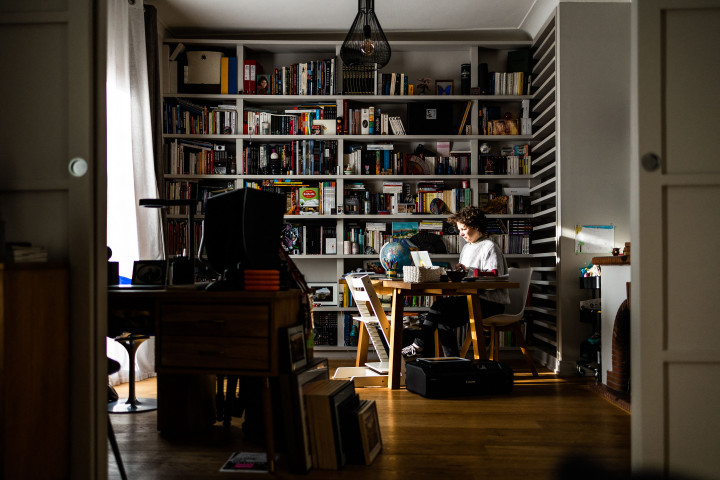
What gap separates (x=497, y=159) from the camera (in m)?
4.93

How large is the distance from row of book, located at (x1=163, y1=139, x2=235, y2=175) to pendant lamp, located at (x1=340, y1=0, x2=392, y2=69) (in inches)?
74.4

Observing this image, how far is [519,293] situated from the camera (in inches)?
163

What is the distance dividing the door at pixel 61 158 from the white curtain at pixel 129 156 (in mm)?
2128

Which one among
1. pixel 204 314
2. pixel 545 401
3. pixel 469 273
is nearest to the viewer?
pixel 204 314

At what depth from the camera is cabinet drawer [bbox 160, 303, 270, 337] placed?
1939 millimetres

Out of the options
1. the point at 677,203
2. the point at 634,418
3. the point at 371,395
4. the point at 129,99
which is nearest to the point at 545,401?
the point at 371,395

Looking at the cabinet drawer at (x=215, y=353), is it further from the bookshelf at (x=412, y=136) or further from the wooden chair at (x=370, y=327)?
the bookshelf at (x=412, y=136)

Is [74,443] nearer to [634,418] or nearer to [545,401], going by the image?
[634,418]

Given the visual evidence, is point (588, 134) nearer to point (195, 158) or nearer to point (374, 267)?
point (374, 267)

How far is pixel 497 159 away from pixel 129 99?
3.15 metres

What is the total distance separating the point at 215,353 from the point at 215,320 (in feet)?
0.40

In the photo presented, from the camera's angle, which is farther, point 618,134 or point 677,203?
point 618,134

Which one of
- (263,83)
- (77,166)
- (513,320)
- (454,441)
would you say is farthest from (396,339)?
(263,83)

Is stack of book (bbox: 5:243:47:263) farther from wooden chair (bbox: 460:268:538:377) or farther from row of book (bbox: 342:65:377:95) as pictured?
row of book (bbox: 342:65:377:95)
